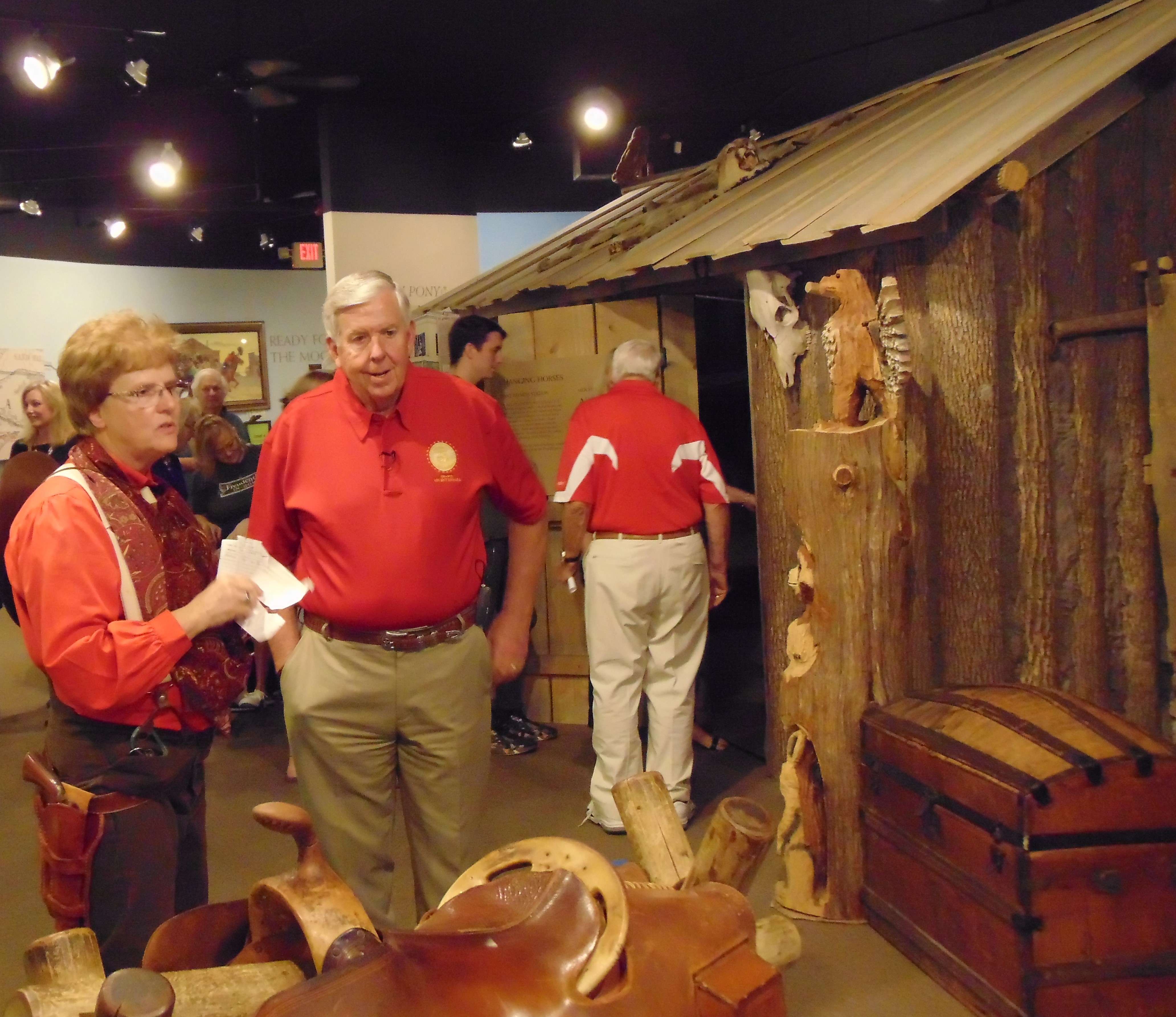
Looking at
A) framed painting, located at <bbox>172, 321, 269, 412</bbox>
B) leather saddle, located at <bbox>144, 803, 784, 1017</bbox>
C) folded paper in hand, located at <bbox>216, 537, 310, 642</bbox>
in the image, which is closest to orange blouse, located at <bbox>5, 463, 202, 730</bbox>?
Answer: folded paper in hand, located at <bbox>216, 537, 310, 642</bbox>

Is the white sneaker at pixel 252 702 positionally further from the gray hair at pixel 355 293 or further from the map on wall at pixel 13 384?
the map on wall at pixel 13 384

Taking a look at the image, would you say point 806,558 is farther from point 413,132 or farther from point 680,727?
point 413,132

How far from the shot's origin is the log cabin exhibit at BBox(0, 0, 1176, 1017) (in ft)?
3.17

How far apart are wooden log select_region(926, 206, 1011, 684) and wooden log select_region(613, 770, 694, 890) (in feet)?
8.14

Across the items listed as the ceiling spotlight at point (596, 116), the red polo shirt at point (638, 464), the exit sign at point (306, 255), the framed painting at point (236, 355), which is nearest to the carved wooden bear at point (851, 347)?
the red polo shirt at point (638, 464)

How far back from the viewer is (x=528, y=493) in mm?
2752

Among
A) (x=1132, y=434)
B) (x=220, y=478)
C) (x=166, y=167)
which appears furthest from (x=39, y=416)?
(x=1132, y=434)

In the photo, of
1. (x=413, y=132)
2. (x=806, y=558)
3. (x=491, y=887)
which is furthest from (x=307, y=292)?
(x=491, y=887)

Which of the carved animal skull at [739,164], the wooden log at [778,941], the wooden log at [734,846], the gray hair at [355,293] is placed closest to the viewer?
the wooden log at [734,846]

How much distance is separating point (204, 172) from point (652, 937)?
9.98m

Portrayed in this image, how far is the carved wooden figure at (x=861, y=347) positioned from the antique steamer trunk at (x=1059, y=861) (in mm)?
1026

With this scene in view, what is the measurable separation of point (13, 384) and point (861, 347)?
27.9 ft

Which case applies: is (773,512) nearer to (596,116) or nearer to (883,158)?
(883,158)

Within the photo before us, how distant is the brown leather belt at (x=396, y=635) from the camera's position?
2.42 m
